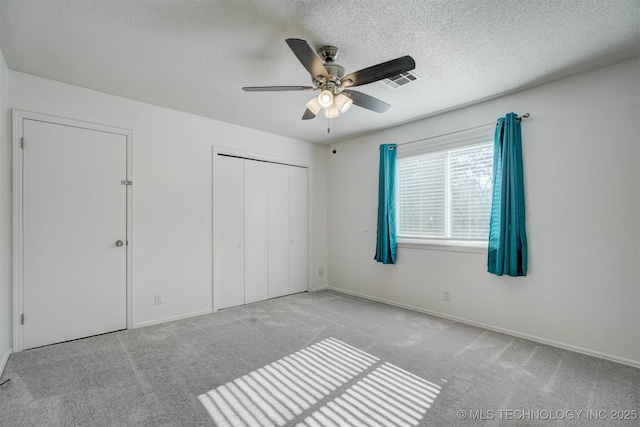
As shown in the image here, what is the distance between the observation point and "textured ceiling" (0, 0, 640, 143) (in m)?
1.90

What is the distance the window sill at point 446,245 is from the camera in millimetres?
3414

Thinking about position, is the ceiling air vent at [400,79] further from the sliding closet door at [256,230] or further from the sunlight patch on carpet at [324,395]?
the sunlight patch on carpet at [324,395]

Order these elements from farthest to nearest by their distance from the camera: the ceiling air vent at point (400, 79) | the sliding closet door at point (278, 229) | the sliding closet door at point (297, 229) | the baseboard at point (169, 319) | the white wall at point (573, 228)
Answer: the sliding closet door at point (297, 229), the sliding closet door at point (278, 229), the baseboard at point (169, 319), the ceiling air vent at point (400, 79), the white wall at point (573, 228)

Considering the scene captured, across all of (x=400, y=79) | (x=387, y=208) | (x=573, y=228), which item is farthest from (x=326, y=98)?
(x=573, y=228)

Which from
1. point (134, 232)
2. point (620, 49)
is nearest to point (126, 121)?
point (134, 232)

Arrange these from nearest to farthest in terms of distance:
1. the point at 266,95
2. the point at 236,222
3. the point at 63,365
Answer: the point at 63,365 < the point at 266,95 < the point at 236,222

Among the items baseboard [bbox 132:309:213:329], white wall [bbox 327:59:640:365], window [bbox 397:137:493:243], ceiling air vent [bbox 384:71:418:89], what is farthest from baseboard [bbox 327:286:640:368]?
ceiling air vent [bbox 384:71:418:89]

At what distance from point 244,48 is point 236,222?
243 cm

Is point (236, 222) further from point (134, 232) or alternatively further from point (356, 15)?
point (356, 15)

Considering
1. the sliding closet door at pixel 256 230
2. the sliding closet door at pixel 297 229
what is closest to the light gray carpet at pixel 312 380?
the sliding closet door at pixel 256 230

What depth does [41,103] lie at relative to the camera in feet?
9.32

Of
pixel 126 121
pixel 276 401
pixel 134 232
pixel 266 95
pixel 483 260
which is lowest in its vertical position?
pixel 276 401

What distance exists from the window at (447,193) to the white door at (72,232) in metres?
3.44

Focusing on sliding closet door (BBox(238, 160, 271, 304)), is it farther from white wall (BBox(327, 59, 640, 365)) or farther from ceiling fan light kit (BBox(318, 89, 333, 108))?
white wall (BBox(327, 59, 640, 365))
